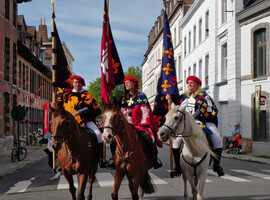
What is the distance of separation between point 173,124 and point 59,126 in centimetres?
180

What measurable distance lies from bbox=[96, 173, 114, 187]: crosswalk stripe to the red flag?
10.3ft

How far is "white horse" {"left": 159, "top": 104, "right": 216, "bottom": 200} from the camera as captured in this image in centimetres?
584

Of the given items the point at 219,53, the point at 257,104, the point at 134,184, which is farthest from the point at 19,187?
the point at 219,53

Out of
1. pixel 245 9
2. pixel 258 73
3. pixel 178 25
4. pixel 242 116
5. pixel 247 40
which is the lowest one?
pixel 242 116

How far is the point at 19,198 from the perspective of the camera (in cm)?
805

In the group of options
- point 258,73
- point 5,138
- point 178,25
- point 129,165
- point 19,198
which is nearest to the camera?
point 129,165

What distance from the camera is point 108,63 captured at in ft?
25.5

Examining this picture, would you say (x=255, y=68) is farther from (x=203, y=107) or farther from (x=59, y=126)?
(x=59, y=126)

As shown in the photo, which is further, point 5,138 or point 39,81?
point 39,81

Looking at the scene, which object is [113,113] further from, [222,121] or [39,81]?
[39,81]

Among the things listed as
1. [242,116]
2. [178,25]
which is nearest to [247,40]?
[242,116]

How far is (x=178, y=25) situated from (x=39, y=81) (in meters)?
18.3

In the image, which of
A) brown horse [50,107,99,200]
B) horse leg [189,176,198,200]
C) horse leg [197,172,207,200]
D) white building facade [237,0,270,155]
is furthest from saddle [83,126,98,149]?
white building facade [237,0,270,155]

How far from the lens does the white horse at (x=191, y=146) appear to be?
584cm
